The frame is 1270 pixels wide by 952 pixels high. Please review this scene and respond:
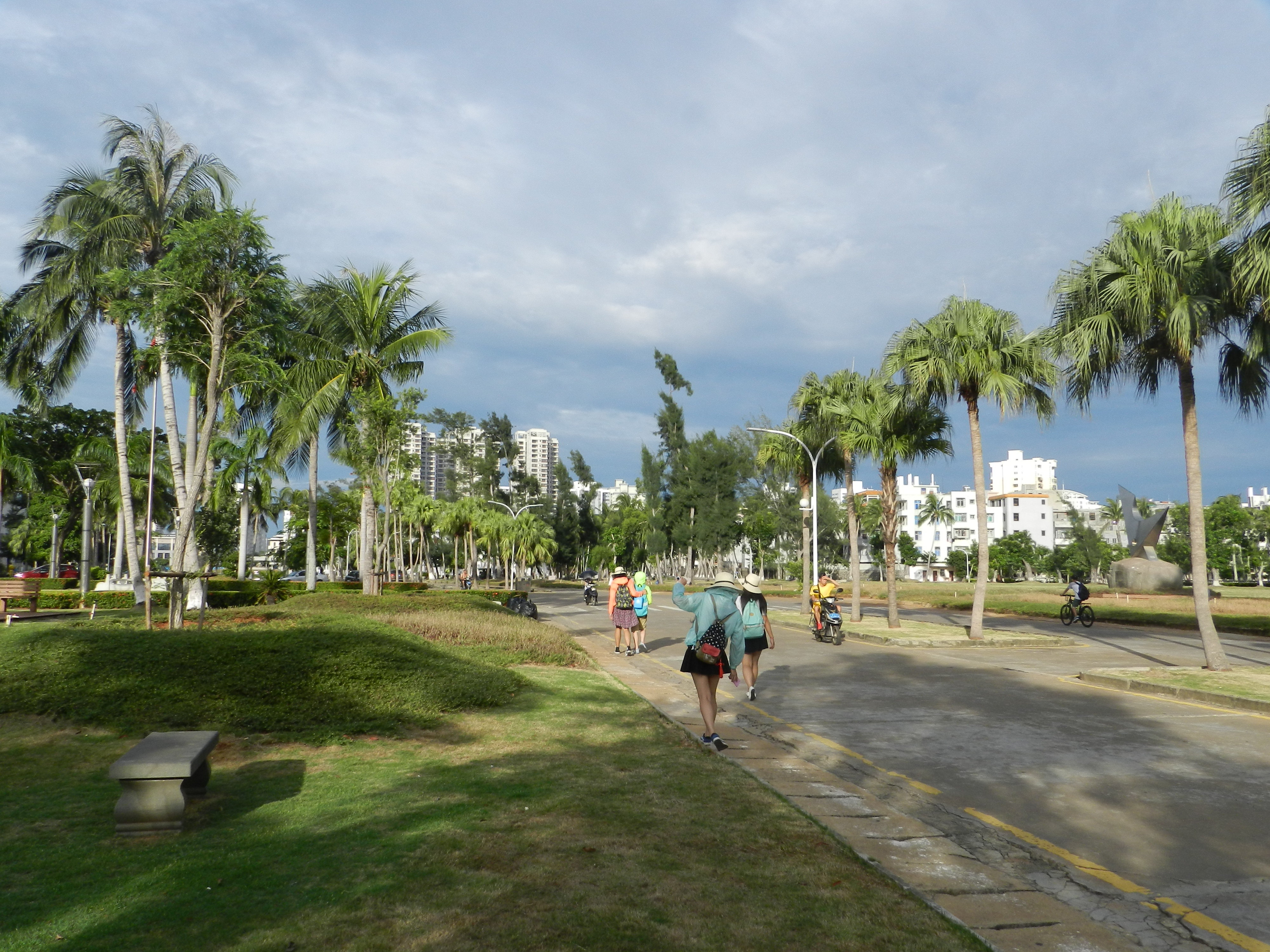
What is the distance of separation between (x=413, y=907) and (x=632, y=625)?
14470 millimetres

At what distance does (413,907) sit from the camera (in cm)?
408

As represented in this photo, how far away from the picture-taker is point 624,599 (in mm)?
18156

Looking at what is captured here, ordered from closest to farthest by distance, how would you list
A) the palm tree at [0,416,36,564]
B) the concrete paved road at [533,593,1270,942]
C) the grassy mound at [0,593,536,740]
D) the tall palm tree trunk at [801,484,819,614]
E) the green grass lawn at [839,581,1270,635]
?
the concrete paved road at [533,593,1270,942] → the grassy mound at [0,593,536,740] → the green grass lawn at [839,581,1270,635] → the tall palm tree trunk at [801,484,819,614] → the palm tree at [0,416,36,564]

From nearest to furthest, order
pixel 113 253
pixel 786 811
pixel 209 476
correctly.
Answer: pixel 786 811
pixel 113 253
pixel 209 476

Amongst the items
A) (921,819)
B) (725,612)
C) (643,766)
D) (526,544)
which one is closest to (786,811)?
(921,819)

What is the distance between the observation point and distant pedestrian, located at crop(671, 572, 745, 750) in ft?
27.3

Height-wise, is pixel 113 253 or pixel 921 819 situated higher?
pixel 113 253

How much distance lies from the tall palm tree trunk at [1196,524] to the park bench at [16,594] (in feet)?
75.3

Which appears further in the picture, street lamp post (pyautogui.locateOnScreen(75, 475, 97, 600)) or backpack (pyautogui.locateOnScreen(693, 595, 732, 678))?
street lamp post (pyautogui.locateOnScreen(75, 475, 97, 600))

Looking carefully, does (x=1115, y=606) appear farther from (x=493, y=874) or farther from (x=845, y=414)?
(x=493, y=874)

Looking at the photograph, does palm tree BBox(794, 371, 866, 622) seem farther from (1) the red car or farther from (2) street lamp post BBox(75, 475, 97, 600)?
(1) the red car

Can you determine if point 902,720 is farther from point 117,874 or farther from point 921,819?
point 117,874

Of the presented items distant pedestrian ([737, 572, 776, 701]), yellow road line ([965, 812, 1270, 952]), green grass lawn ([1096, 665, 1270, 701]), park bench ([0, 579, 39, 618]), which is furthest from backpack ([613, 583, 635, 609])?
park bench ([0, 579, 39, 618])

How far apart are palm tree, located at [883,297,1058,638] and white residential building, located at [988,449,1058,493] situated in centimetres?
14937
